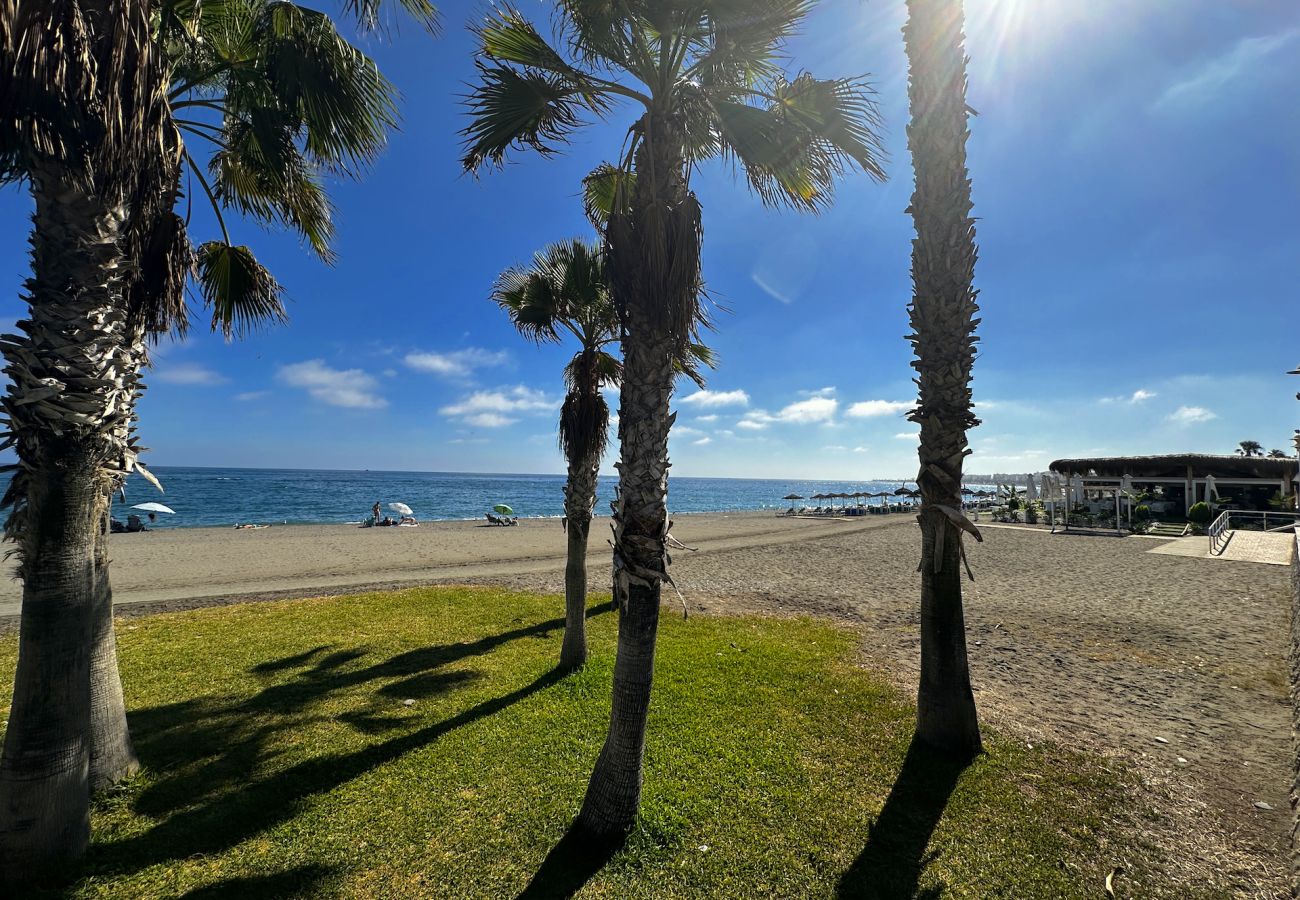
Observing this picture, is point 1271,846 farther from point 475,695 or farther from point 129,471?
point 129,471

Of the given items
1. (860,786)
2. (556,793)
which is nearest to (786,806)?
(860,786)

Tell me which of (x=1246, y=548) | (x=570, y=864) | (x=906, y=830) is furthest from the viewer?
(x=1246, y=548)

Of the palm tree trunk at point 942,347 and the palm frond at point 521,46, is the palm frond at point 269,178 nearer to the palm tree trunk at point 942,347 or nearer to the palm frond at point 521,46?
the palm frond at point 521,46

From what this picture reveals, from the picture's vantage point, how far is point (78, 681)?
3188 mm

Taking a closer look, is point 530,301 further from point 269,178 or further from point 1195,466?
point 1195,466

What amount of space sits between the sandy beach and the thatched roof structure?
1255cm

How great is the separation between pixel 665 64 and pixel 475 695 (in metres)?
6.43

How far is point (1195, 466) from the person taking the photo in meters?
29.7

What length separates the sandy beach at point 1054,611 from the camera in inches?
177

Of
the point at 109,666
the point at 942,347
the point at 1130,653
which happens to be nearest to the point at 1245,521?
the point at 1130,653

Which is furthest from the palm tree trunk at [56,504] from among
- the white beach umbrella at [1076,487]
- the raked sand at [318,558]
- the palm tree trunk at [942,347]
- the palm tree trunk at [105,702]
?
the white beach umbrella at [1076,487]

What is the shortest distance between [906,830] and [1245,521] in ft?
121

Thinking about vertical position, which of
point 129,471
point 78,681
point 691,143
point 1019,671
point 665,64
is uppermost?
point 665,64

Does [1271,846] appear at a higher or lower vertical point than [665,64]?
lower
